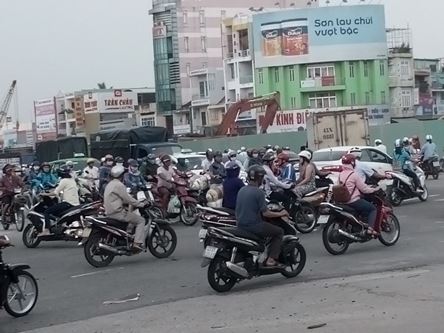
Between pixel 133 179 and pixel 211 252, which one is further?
pixel 133 179

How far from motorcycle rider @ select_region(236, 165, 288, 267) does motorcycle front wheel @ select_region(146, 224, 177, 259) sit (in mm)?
3569

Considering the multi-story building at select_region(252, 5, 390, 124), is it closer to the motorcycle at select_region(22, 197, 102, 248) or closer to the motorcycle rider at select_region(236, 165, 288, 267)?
the motorcycle at select_region(22, 197, 102, 248)

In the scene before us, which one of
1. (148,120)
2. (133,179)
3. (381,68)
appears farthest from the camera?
(148,120)

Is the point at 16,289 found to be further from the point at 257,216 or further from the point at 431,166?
the point at 431,166

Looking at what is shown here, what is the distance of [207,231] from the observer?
1169cm

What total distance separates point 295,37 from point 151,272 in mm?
68080

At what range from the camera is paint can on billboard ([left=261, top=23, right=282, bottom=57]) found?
79.9m

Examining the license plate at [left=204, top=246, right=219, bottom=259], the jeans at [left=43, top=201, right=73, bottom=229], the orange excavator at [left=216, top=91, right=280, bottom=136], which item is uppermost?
the orange excavator at [left=216, top=91, right=280, bottom=136]

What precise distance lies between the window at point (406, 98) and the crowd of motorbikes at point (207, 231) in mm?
64171

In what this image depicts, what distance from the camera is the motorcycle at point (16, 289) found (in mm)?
9992

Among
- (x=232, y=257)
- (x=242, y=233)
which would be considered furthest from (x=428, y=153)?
(x=232, y=257)

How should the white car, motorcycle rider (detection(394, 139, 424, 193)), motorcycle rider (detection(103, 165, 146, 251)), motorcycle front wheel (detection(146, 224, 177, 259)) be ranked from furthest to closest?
Result: the white car → motorcycle rider (detection(394, 139, 424, 193)) → motorcycle front wheel (detection(146, 224, 177, 259)) → motorcycle rider (detection(103, 165, 146, 251))

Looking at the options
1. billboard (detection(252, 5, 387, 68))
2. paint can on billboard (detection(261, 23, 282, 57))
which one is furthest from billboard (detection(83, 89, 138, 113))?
billboard (detection(252, 5, 387, 68))

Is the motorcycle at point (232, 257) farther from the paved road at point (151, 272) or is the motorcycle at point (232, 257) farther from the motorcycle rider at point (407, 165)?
the motorcycle rider at point (407, 165)
